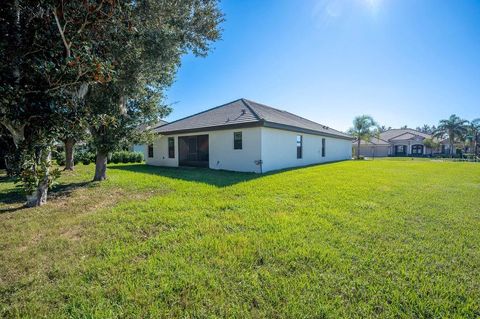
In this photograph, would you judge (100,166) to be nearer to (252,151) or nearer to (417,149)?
(252,151)

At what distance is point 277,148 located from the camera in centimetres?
1334

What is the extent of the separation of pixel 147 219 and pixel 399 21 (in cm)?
1231

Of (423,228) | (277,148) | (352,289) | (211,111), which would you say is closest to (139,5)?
(352,289)

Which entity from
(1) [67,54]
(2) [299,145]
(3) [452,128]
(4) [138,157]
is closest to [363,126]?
(2) [299,145]

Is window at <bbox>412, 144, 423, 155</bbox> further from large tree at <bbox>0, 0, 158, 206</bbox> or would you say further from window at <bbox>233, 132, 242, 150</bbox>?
large tree at <bbox>0, 0, 158, 206</bbox>

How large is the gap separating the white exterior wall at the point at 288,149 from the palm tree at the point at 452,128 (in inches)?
1377

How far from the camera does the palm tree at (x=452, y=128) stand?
40344 mm

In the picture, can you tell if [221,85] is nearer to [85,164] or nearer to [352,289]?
[85,164]

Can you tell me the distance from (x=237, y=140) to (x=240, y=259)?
32.3 ft

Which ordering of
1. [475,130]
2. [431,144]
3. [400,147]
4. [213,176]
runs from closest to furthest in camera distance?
[213,176] → [431,144] → [475,130] → [400,147]

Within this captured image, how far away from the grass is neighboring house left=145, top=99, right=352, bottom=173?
627 centimetres

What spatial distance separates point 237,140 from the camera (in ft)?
41.7

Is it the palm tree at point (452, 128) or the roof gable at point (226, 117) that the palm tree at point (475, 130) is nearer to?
the palm tree at point (452, 128)

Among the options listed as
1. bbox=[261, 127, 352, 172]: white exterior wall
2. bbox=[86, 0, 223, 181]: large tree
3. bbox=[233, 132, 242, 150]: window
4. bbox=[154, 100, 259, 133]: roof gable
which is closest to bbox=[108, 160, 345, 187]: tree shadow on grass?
bbox=[261, 127, 352, 172]: white exterior wall
